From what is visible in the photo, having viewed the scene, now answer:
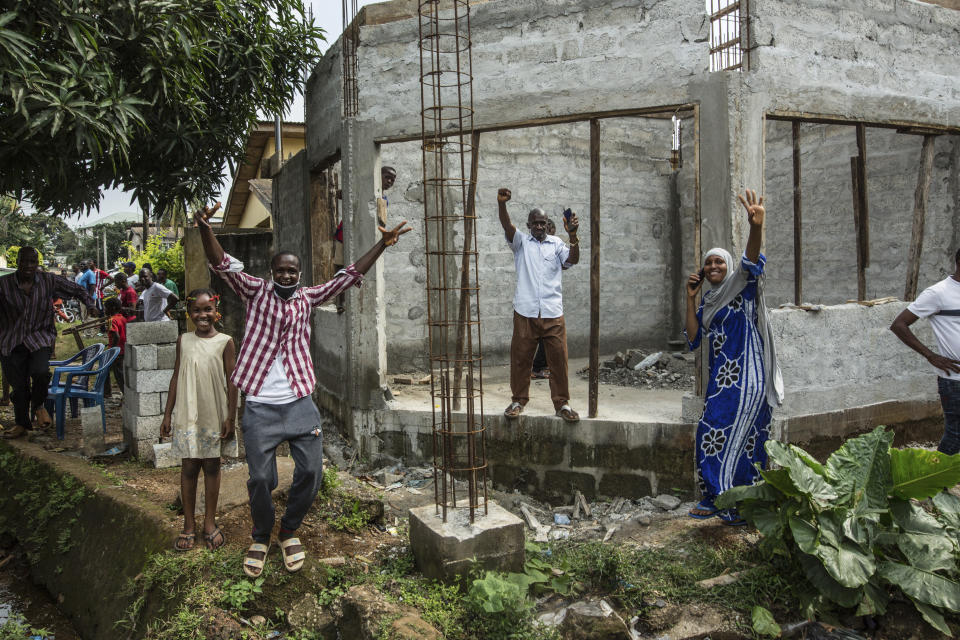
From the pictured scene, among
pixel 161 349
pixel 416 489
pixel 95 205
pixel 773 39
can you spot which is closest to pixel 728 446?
pixel 416 489

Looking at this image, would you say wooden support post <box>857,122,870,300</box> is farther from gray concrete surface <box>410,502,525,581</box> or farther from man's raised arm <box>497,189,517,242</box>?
gray concrete surface <box>410,502,525,581</box>

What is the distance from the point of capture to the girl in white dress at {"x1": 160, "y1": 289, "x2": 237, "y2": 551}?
396 cm

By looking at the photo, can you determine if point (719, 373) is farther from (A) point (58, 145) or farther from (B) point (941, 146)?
(A) point (58, 145)

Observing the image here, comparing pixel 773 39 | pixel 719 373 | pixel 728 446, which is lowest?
pixel 728 446

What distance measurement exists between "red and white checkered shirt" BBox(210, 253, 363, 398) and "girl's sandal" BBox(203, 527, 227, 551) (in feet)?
3.39

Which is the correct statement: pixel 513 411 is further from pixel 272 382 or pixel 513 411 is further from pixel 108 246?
pixel 108 246

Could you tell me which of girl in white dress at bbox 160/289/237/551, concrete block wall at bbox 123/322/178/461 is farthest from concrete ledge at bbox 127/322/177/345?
girl in white dress at bbox 160/289/237/551

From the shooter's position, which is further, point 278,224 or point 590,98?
point 278,224

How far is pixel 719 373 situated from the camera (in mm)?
4633

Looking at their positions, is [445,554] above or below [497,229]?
below

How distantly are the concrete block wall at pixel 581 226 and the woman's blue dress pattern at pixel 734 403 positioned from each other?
425cm

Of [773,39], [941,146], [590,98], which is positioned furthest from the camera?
[941,146]

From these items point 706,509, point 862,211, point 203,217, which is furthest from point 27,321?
point 862,211

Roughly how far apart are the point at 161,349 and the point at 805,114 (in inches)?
222
